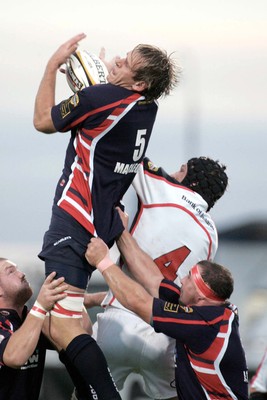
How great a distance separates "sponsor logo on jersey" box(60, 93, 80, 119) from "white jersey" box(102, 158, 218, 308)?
2.75ft

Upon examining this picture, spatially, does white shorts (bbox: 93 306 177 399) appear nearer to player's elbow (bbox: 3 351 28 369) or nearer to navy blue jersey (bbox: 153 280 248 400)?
navy blue jersey (bbox: 153 280 248 400)

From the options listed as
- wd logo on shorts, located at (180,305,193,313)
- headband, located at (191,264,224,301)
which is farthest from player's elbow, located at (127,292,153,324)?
headband, located at (191,264,224,301)

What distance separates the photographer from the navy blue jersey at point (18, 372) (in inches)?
256

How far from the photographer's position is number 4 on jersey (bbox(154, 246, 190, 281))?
696 centimetres

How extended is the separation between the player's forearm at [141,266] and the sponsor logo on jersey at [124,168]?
0.39 metres

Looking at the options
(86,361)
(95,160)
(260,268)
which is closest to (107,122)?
(95,160)

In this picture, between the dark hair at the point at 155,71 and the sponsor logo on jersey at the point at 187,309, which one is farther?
the sponsor logo on jersey at the point at 187,309

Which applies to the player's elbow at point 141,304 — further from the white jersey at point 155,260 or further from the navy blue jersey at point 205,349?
the white jersey at point 155,260

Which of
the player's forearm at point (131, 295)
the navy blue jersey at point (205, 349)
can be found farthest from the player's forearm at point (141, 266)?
the player's forearm at point (131, 295)

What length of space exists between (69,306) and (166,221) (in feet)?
3.12

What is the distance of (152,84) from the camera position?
620 cm

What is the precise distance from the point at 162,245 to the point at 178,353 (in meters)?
0.67

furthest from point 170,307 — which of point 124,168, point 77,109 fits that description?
point 77,109

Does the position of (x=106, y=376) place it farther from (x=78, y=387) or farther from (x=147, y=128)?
(x=147, y=128)
